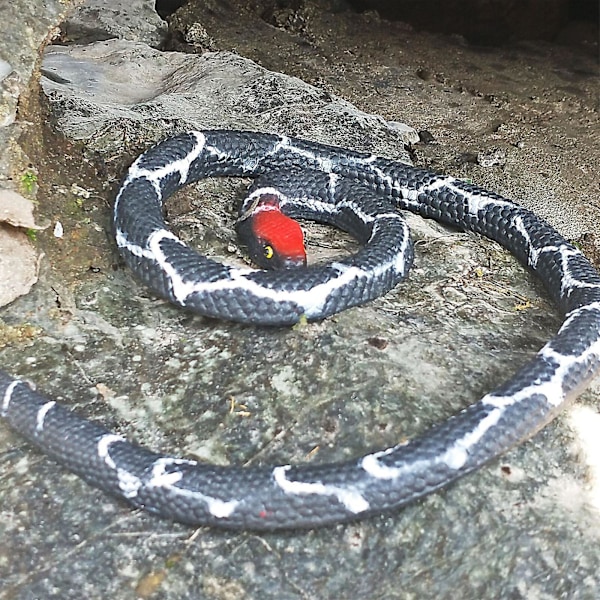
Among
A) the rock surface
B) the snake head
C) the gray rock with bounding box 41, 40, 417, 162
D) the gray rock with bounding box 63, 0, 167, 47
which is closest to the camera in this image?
the rock surface

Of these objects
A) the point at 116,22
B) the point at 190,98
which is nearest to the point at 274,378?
the point at 190,98

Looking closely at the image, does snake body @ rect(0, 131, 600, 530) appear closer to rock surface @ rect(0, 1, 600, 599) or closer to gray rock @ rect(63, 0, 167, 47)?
rock surface @ rect(0, 1, 600, 599)

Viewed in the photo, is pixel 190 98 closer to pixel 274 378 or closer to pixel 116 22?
pixel 116 22

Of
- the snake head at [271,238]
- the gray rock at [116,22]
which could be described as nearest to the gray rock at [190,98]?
the gray rock at [116,22]

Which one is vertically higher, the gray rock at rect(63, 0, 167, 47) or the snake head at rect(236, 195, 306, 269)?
the snake head at rect(236, 195, 306, 269)

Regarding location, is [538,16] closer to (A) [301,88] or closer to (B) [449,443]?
(A) [301,88]

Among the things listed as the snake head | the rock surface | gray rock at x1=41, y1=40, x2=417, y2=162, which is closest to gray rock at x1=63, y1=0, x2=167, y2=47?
gray rock at x1=41, y1=40, x2=417, y2=162
